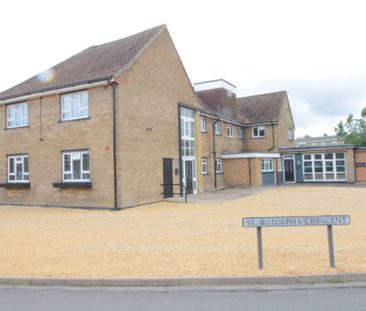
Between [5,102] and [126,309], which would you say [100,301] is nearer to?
[126,309]

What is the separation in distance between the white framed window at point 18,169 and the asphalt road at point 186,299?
1458 cm

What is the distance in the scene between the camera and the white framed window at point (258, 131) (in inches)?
1328

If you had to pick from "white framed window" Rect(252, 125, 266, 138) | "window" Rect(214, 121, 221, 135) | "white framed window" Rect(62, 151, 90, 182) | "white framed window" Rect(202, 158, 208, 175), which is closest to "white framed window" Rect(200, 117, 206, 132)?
"window" Rect(214, 121, 221, 135)

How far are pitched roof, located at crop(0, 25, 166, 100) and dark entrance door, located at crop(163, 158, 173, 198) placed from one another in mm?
5613

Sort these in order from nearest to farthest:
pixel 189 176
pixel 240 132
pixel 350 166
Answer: pixel 189 176, pixel 350 166, pixel 240 132

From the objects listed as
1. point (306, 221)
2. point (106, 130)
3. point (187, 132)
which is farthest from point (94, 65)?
point (306, 221)

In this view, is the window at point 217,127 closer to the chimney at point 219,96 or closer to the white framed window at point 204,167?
the chimney at point 219,96

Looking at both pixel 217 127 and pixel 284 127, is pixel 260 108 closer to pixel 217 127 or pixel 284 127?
pixel 284 127

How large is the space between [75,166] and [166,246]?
10.3 m

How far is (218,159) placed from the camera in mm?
28719

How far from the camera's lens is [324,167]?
3186 centimetres

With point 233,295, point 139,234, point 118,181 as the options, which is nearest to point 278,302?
point 233,295

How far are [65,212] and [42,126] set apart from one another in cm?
516

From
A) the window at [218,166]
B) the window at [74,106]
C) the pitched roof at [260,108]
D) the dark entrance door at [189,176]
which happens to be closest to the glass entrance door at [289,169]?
the pitched roof at [260,108]
